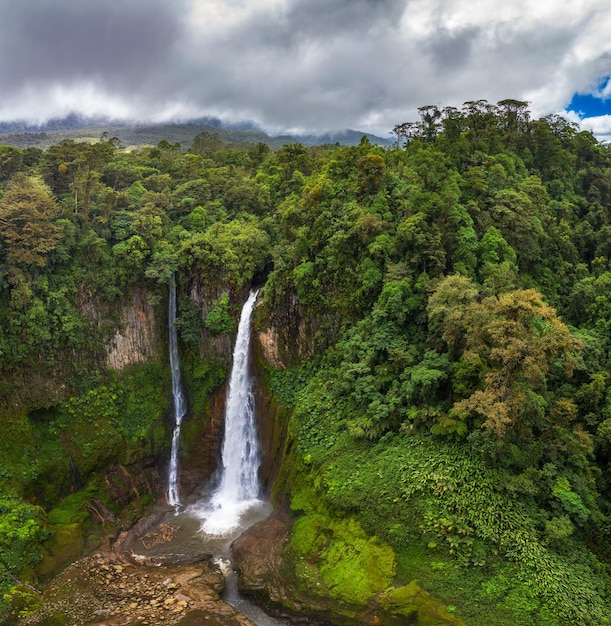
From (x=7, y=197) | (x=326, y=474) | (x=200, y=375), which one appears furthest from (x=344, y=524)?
(x=7, y=197)

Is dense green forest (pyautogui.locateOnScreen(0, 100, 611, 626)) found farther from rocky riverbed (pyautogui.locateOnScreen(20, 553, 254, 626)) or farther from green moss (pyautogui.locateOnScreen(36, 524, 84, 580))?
rocky riverbed (pyautogui.locateOnScreen(20, 553, 254, 626))

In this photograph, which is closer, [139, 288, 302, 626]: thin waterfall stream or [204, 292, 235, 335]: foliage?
[139, 288, 302, 626]: thin waterfall stream

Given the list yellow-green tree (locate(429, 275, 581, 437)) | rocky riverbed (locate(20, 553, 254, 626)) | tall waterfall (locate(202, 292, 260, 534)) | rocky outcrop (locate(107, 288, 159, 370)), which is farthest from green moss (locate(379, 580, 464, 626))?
rocky outcrop (locate(107, 288, 159, 370))

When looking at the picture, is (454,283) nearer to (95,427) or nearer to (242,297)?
(242,297)

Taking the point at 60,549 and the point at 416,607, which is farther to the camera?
the point at 60,549

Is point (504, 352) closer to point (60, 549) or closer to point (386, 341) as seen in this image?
point (386, 341)

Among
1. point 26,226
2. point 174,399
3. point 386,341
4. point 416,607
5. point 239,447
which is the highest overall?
point 26,226

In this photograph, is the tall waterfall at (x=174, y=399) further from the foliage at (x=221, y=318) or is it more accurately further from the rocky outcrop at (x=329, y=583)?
the rocky outcrop at (x=329, y=583)

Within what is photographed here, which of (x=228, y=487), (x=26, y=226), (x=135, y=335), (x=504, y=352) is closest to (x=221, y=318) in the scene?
(x=135, y=335)
